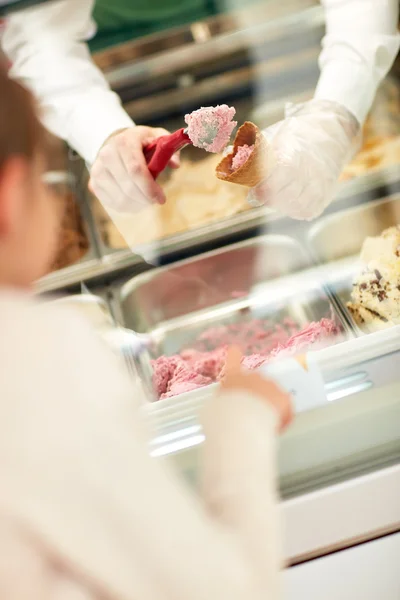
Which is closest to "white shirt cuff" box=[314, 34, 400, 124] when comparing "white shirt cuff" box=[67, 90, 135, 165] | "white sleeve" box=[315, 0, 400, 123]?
"white sleeve" box=[315, 0, 400, 123]

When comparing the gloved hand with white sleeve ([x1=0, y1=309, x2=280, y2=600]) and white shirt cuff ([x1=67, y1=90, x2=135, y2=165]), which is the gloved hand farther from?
white sleeve ([x1=0, y1=309, x2=280, y2=600])

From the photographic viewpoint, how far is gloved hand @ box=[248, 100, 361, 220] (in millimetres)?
1222

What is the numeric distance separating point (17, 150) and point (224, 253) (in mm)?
927

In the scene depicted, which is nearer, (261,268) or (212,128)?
(212,128)

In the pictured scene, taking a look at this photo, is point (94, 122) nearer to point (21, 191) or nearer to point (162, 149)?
point (162, 149)

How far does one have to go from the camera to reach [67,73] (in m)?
1.50

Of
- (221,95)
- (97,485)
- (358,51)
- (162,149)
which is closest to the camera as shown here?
(97,485)

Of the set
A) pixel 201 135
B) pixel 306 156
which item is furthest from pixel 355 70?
pixel 201 135

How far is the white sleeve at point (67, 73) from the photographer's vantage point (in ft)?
4.54

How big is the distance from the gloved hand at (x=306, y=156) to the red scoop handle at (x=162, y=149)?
18 centimetres

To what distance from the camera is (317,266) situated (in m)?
1.53

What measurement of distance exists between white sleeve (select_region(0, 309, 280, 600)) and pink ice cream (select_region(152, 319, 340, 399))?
491mm

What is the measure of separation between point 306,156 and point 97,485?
0.89 m

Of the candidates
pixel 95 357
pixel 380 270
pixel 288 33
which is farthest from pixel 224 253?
pixel 95 357
